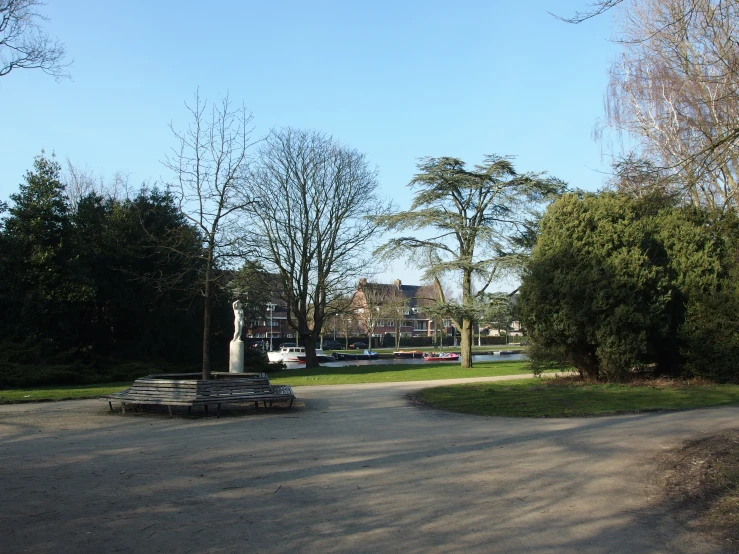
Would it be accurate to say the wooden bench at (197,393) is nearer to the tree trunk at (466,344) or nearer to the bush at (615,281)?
the bush at (615,281)

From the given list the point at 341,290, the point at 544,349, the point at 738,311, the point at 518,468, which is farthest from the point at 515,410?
the point at 341,290

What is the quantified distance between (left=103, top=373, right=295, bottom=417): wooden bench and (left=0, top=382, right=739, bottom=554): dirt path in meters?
0.76

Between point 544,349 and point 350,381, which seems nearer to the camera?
point 544,349

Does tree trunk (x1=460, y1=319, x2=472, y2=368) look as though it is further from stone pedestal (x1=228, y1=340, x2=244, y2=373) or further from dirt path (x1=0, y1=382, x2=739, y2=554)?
dirt path (x1=0, y1=382, x2=739, y2=554)

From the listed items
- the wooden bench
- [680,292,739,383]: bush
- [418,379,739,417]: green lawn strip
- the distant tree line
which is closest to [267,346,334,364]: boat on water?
the distant tree line

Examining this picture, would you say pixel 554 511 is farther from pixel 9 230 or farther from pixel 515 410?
pixel 9 230

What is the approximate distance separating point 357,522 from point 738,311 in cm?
1854

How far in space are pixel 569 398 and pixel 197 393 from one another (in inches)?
375

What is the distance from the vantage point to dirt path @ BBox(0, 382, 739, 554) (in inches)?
219

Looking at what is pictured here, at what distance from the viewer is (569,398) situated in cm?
1616

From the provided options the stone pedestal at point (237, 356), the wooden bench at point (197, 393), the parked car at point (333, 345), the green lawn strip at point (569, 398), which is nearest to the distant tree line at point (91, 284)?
the stone pedestal at point (237, 356)

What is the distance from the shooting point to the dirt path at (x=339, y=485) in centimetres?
556

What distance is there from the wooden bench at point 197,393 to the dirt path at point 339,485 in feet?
2.49

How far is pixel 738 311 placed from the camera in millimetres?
19922
